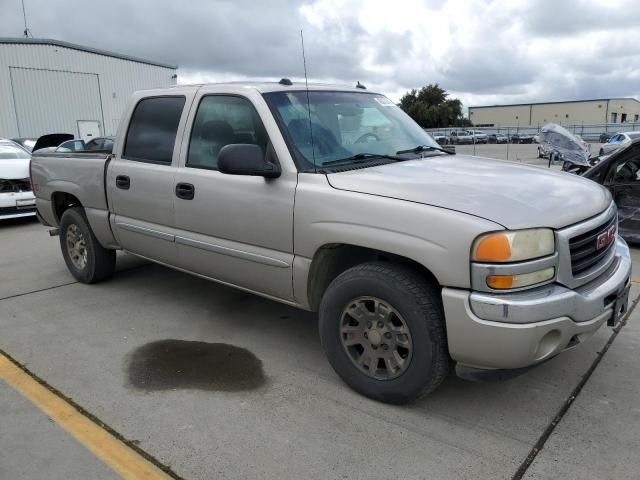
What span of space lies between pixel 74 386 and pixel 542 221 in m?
2.97

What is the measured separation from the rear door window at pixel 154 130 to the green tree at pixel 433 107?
78.1 metres

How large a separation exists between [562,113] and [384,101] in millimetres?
89649

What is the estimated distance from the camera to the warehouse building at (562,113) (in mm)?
80000

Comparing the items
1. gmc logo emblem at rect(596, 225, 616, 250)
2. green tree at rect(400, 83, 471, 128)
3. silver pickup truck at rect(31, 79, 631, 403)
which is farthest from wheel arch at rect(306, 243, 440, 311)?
green tree at rect(400, 83, 471, 128)

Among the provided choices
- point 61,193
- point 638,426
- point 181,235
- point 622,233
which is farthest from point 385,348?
point 622,233

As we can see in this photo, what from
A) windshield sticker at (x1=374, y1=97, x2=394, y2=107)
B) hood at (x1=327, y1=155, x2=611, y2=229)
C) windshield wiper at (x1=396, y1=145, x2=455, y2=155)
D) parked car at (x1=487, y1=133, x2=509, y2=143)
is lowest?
parked car at (x1=487, y1=133, x2=509, y2=143)

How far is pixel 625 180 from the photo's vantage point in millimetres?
7117

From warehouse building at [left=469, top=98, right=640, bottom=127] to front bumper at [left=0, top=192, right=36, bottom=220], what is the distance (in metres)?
76.8

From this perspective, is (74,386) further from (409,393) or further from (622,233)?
(622,233)

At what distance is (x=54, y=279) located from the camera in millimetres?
5836

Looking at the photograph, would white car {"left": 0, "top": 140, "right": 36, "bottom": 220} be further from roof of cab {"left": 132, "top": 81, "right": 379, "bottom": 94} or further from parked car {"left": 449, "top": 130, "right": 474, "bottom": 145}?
parked car {"left": 449, "top": 130, "right": 474, "bottom": 145}

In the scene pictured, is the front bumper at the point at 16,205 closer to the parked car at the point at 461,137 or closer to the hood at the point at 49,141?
the hood at the point at 49,141

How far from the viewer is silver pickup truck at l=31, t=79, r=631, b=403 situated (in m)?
2.64

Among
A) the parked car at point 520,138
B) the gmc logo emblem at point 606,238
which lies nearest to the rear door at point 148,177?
the gmc logo emblem at point 606,238
